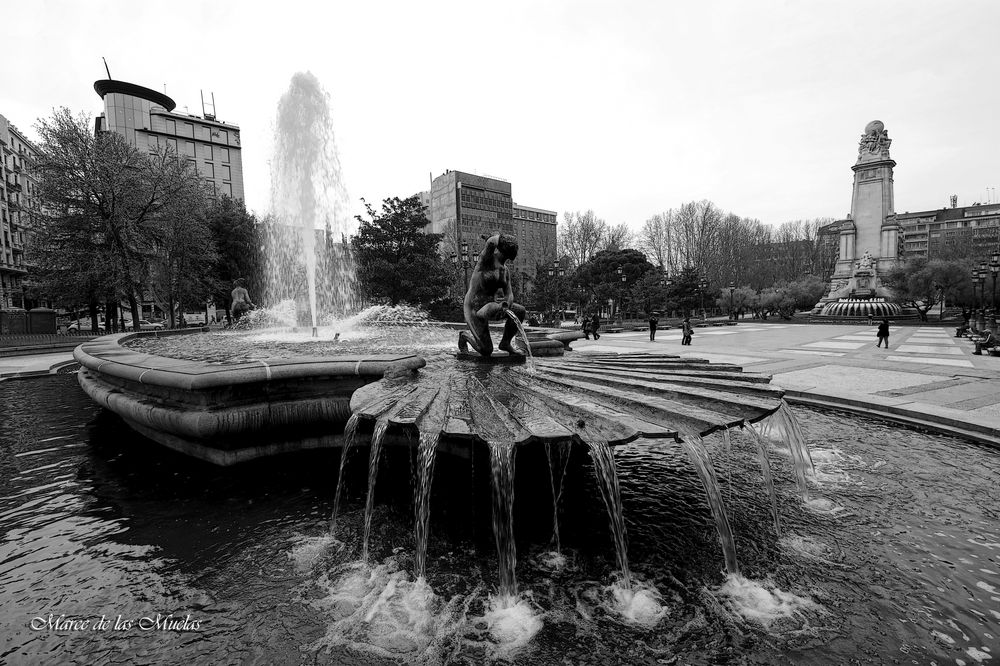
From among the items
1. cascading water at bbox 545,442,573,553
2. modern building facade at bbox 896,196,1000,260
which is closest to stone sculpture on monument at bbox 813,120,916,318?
cascading water at bbox 545,442,573,553

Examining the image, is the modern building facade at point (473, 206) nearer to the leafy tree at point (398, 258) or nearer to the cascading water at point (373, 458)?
the leafy tree at point (398, 258)

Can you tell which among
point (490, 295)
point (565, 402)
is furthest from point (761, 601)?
point (490, 295)

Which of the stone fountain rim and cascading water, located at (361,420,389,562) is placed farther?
the stone fountain rim

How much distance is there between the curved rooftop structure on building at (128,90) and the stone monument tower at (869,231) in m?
85.3

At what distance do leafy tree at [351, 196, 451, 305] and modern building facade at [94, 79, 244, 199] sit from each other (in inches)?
1451

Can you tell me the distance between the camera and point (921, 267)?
41500mm

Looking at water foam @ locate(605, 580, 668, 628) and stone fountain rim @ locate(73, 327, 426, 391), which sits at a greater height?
stone fountain rim @ locate(73, 327, 426, 391)

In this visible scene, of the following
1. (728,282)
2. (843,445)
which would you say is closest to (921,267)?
(728,282)

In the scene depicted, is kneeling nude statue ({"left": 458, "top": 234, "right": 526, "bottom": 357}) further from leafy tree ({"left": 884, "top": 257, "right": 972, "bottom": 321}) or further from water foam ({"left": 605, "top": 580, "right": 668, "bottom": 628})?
leafy tree ({"left": 884, "top": 257, "right": 972, "bottom": 321})

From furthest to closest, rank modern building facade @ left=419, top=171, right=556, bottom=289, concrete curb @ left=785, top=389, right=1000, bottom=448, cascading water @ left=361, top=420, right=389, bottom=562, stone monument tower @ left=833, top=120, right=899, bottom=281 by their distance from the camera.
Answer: modern building facade @ left=419, top=171, right=556, bottom=289 < stone monument tower @ left=833, top=120, right=899, bottom=281 < concrete curb @ left=785, top=389, right=1000, bottom=448 < cascading water @ left=361, top=420, right=389, bottom=562

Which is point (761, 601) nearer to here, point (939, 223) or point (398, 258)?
point (398, 258)

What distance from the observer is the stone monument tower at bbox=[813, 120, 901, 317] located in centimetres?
4738

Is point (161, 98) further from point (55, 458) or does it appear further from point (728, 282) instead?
point (728, 282)

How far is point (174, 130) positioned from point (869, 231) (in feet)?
279
